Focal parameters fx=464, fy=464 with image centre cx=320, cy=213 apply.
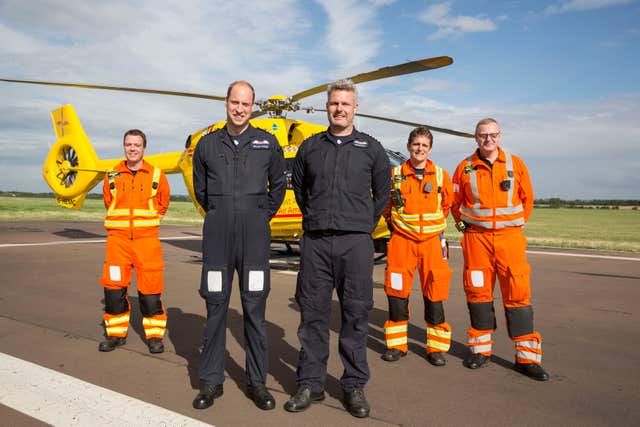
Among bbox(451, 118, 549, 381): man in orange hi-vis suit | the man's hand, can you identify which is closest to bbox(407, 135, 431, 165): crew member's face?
bbox(451, 118, 549, 381): man in orange hi-vis suit

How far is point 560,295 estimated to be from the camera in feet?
23.4

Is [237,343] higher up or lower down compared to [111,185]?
lower down

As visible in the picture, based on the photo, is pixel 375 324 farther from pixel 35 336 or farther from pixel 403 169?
pixel 35 336

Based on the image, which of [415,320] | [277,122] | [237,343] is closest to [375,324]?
[415,320]

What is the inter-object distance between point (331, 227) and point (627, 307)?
5.42 metres

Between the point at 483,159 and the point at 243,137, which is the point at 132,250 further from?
the point at 483,159

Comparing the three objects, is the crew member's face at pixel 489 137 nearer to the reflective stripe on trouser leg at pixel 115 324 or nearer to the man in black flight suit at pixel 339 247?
the man in black flight suit at pixel 339 247

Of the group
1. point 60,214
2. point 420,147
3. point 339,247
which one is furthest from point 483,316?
point 60,214

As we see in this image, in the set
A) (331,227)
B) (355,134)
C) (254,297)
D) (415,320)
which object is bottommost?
(415,320)

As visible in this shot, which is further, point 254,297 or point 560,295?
point 560,295

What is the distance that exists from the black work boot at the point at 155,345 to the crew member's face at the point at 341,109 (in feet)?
8.49

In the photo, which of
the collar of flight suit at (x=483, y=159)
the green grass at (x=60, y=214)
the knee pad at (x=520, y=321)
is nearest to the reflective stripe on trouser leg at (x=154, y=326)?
the knee pad at (x=520, y=321)

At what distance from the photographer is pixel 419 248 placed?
4.24 meters

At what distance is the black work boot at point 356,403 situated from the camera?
289cm
